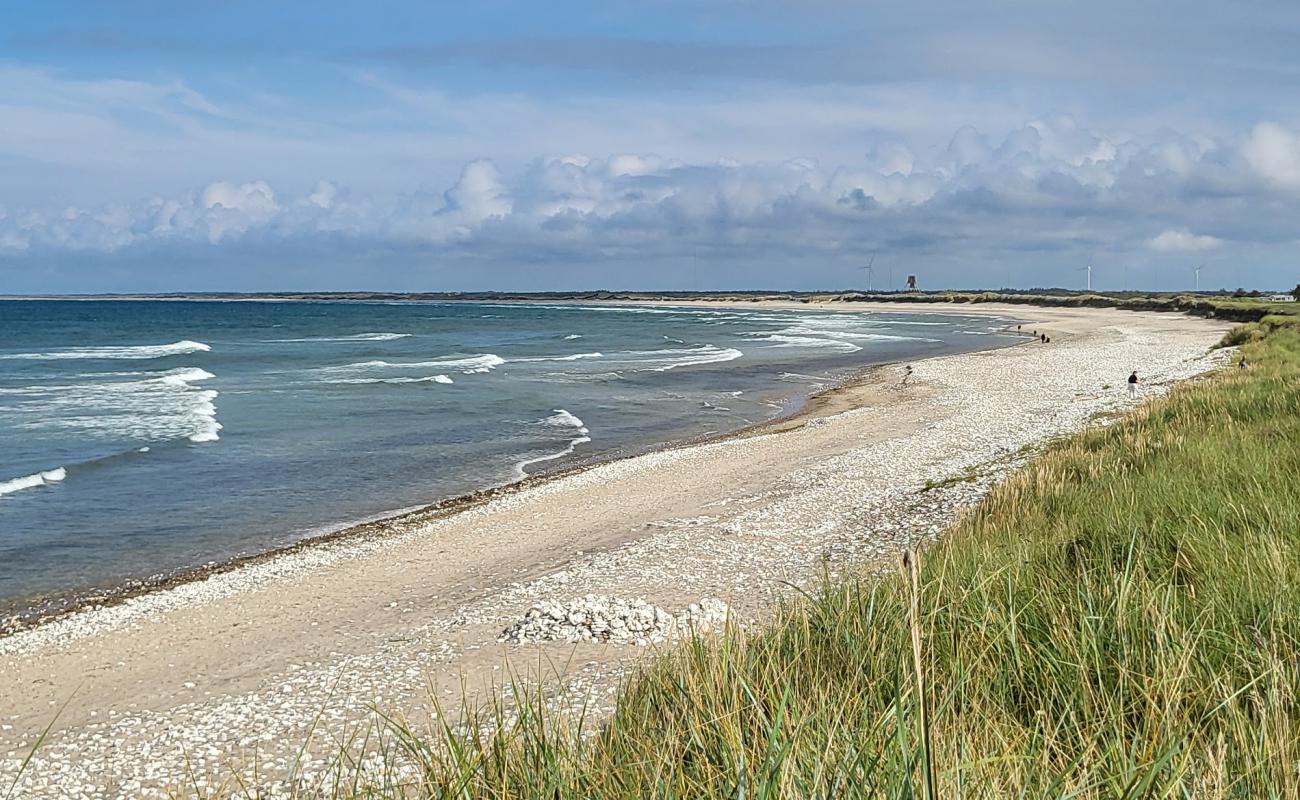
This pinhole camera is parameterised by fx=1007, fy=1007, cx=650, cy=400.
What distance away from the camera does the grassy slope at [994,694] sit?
111 inches

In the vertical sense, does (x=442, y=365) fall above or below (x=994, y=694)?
below

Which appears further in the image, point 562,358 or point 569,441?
point 562,358

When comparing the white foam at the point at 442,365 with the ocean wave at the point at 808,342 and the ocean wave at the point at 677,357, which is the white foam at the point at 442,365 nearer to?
the ocean wave at the point at 677,357

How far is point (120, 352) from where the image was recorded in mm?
63125

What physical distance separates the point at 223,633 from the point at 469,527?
5.54 metres

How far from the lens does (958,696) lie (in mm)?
4062

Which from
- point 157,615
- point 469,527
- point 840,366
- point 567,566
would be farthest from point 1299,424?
point 840,366

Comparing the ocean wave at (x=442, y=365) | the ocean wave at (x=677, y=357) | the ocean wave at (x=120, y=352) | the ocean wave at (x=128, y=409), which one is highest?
the ocean wave at (x=677, y=357)

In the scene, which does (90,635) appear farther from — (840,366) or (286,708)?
(840,366)

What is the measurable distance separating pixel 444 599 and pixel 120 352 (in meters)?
59.2

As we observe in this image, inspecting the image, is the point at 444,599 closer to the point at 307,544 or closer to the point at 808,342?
the point at 307,544

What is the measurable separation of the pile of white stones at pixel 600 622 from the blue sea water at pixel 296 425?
7.88 m

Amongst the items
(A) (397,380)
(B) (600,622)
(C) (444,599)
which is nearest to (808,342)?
(A) (397,380)

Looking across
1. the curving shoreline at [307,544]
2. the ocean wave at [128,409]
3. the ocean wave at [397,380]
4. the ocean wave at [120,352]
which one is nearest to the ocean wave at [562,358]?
the ocean wave at [397,380]
